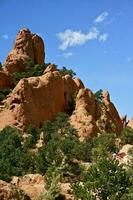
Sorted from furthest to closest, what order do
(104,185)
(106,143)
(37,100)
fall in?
(37,100) → (106,143) → (104,185)

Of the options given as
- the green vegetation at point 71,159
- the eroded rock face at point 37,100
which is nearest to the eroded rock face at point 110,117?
the green vegetation at point 71,159

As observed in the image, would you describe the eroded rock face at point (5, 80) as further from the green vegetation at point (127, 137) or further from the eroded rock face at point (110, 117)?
the green vegetation at point (127, 137)

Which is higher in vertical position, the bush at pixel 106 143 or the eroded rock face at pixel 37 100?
the eroded rock face at pixel 37 100

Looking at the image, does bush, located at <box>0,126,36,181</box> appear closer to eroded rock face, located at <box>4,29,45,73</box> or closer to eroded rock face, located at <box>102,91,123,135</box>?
eroded rock face, located at <box>102,91,123,135</box>

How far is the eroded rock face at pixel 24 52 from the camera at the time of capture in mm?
82000

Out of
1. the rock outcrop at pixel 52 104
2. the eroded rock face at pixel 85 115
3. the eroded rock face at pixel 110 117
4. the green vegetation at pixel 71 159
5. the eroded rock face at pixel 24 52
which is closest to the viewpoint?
the green vegetation at pixel 71 159

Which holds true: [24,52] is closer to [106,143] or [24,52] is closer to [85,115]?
[85,115]

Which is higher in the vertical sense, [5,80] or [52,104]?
[5,80]

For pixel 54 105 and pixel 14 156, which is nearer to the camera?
pixel 14 156

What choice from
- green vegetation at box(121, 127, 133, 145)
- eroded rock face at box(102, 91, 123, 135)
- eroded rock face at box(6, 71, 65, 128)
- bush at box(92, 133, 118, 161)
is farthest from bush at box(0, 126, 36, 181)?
eroded rock face at box(102, 91, 123, 135)

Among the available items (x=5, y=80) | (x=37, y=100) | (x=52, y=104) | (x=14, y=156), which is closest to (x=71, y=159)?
(x=14, y=156)

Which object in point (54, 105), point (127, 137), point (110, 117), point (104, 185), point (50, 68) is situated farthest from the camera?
point (50, 68)

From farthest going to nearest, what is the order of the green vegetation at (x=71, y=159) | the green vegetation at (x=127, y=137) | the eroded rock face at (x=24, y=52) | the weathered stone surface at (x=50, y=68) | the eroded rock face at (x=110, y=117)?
the eroded rock face at (x=24, y=52)
the weathered stone surface at (x=50, y=68)
the eroded rock face at (x=110, y=117)
the green vegetation at (x=127, y=137)
the green vegetation at (x=71, y=159)

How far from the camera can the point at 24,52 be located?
86.9 metres
